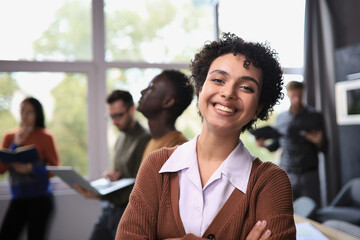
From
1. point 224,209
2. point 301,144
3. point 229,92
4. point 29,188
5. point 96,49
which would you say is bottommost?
point 29,188

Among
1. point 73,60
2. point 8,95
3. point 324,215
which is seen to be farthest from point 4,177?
point 324,215

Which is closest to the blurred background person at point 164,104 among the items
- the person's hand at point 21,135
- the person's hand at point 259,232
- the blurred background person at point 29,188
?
the person's hand at point 259,232

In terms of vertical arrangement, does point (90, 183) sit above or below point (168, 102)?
below

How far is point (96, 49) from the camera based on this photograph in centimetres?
423

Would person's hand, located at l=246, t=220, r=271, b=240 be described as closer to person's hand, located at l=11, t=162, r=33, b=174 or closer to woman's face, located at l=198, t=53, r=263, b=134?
woman's face, located at l=198, t=53, r=263, b=134

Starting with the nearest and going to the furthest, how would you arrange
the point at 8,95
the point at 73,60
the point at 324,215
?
the point at 324,215 → the point at 8,95 → the point at 73,60

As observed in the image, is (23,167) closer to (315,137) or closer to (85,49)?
(85,49)

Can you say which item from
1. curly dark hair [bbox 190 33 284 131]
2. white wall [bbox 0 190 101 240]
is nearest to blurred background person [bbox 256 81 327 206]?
white wall [bbox 0 190 101 240]

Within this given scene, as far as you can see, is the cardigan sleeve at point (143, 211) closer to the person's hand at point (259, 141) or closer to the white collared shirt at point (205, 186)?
the white collared shirt at point (205, 186)

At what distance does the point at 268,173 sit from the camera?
41.0 inches

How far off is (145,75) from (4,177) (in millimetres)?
2046

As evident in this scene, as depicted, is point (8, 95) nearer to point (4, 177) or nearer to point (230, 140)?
point (4, 177)

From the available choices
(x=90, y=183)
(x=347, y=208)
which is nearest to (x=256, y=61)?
(x=90, y=183)

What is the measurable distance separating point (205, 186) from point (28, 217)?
263cm
